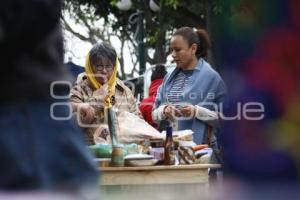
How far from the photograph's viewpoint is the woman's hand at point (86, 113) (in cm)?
438

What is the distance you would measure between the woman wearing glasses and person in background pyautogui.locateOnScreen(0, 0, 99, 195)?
284 cm

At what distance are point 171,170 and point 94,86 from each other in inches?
30.2

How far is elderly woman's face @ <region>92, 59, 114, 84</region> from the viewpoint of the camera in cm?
477

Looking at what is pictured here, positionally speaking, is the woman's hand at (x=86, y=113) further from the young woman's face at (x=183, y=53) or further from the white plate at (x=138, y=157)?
the young woman's face at (x=183, y=53)

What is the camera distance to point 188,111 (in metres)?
4.62

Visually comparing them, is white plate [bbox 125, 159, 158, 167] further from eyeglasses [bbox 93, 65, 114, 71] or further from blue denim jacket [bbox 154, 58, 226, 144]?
eyeglasses [bbox 93, 65, 114, 71]

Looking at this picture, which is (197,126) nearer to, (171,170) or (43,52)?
(171,170)

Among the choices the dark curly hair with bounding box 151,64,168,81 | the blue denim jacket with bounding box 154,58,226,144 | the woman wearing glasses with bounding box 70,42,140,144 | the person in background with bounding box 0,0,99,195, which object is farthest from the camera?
the dark curly hair with bounding box 151,64,168,81

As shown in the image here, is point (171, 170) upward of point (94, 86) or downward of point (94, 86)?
downward

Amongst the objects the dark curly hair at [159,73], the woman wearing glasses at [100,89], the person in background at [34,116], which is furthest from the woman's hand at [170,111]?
the person in background at [34,116]

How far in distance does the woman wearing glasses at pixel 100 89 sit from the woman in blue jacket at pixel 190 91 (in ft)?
0.67

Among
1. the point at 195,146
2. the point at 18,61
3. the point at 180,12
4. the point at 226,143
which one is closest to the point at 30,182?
the point at 18,61

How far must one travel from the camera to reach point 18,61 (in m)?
1.55

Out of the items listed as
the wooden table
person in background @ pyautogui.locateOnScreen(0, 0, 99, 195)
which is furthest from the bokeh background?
the wooden table
